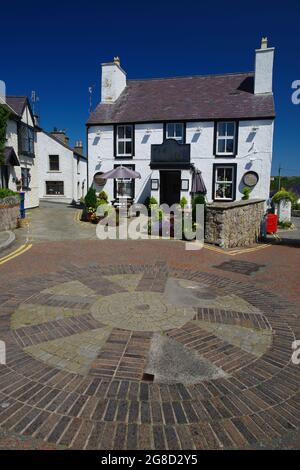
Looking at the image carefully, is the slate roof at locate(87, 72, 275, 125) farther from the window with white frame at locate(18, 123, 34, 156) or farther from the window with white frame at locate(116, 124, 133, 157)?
the window with white frame at locate(18, 123, 34, 156)

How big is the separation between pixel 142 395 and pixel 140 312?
89.6 inches

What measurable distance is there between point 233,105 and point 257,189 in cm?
616

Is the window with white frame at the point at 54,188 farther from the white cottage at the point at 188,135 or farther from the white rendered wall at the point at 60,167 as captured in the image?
the white cottage at the point at 188,135

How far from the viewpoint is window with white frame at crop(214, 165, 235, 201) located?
72.2ft

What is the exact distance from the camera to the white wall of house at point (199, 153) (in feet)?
68.7

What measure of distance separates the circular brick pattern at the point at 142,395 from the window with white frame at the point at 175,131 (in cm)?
1867

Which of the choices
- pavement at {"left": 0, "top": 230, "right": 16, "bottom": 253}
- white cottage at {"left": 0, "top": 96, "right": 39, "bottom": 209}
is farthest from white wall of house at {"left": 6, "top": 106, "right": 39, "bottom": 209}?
pavement at {"left": 0, "top": 230, "right": 16, "bottom": 253}

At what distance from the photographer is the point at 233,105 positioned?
22.0 m

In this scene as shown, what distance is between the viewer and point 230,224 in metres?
12.6

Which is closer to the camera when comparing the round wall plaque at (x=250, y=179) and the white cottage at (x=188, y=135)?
the white cottage at (x=188, y=135)

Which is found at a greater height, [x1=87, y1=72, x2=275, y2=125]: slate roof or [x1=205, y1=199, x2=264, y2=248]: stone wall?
[x1=87, y1=72, x2=275, y2=125]: slate roof

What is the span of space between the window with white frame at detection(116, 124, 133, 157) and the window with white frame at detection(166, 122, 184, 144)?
284 centimetres

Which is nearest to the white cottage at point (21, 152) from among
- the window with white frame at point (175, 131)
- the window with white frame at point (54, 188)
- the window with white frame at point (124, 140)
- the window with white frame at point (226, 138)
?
the window with white frame at point (54, 188)

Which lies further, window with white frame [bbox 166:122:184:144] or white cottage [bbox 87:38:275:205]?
window with white frame [bbox 166:122:184:144]
